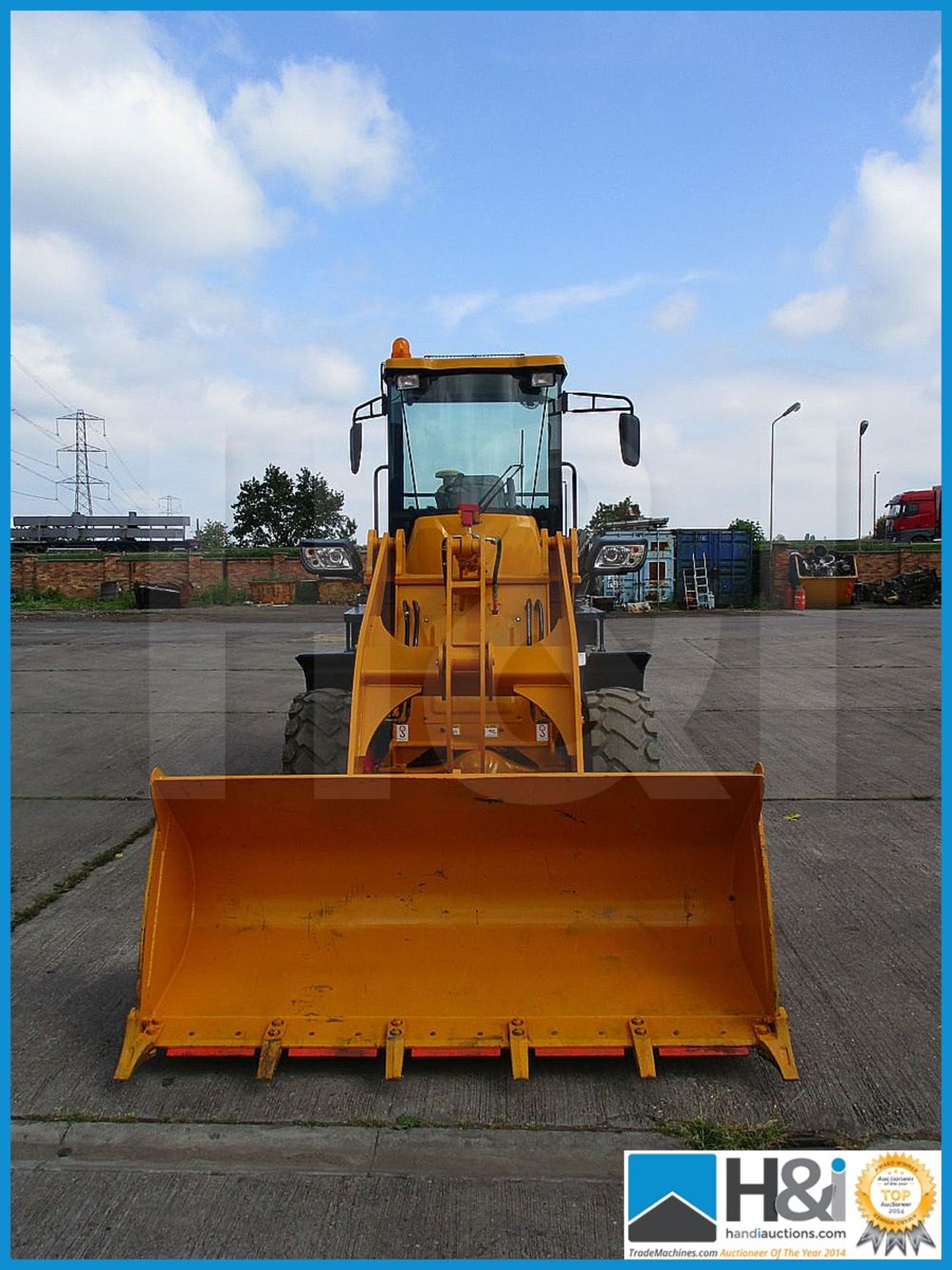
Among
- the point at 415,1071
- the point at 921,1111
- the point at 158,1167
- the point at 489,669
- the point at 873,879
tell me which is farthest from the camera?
the point at 873,879

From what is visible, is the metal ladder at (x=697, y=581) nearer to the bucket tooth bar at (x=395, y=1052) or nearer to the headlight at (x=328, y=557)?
the headlight at (x=328, y=557)

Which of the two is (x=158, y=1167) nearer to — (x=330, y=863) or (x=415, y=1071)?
(x=415, y=1071)

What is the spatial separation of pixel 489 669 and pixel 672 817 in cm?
146

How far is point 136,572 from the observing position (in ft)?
129

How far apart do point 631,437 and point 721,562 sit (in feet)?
91.3

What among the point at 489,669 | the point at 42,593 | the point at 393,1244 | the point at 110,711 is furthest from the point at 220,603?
the point at 393,1244

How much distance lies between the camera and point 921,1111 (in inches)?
126

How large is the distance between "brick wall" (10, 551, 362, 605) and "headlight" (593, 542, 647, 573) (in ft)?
107

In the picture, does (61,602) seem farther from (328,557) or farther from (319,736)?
(319,736)

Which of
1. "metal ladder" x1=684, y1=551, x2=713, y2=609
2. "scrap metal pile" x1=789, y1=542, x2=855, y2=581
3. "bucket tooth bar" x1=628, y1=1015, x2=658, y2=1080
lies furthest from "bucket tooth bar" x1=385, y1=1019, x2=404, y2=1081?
"scrap metal pile" x1=789, y1=542, x2=855, y2=581

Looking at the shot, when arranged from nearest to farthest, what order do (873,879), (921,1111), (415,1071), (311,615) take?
(921,1111) < (415,1071) < (873,879) < (311,615)

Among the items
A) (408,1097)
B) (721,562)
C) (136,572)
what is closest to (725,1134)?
(408,1097)

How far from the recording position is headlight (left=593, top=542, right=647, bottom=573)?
19.9ft

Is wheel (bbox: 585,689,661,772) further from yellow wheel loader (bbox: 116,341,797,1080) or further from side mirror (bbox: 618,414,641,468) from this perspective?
side mirror (bbox: 618,414,641,468)
